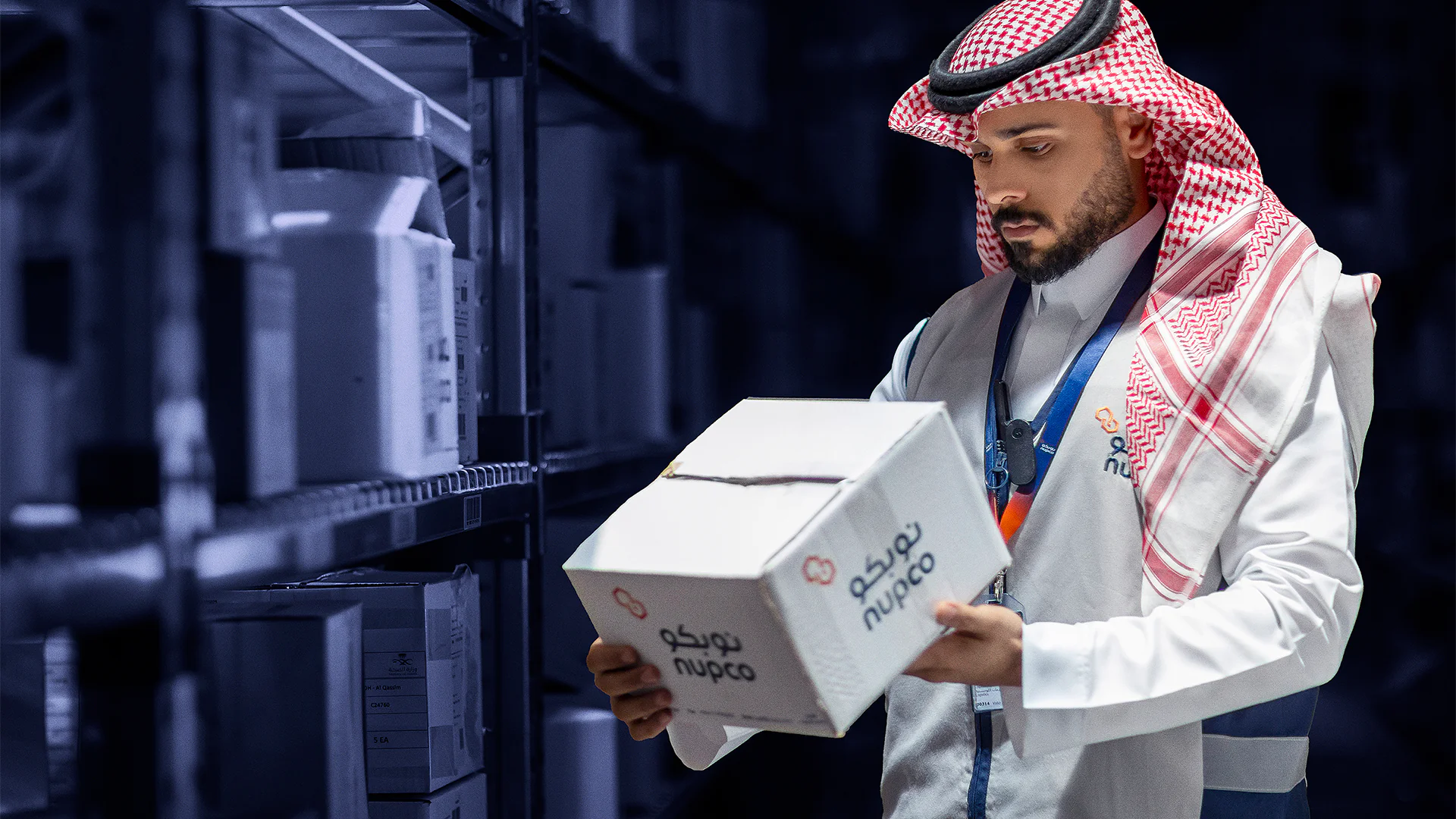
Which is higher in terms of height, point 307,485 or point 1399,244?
point 1399,244

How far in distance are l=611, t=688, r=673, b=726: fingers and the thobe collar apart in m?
0.73

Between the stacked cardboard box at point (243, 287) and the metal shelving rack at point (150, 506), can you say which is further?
the stacked cardboard box at point (243, 287)

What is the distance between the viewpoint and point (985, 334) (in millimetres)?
1608

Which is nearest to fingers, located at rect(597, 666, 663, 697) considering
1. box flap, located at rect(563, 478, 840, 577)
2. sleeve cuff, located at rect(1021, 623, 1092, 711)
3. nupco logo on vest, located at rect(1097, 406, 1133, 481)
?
box flap, located at rect(563, 478, 840, 577)

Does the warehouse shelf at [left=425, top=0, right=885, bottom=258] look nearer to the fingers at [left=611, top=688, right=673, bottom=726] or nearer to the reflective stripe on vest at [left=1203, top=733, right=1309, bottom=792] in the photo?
the fingers at [left=611, top=688, right=673, bottom=726]

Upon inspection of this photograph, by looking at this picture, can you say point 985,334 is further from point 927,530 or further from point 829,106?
point 829,106

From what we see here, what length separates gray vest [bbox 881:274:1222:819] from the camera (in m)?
1.36

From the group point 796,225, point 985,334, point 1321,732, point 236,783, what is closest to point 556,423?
point 985,334

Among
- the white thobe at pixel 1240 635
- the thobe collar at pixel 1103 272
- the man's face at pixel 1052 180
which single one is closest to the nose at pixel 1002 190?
the man's face at pixel 1052 180

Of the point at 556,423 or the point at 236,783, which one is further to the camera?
the point at 556,423

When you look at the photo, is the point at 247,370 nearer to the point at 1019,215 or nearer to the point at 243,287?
the point at 243,287

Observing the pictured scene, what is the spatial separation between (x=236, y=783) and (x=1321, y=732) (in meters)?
3.01

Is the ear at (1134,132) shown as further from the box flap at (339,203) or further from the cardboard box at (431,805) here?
the cardboard box at (431,805)

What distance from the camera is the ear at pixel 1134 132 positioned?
1526mm
